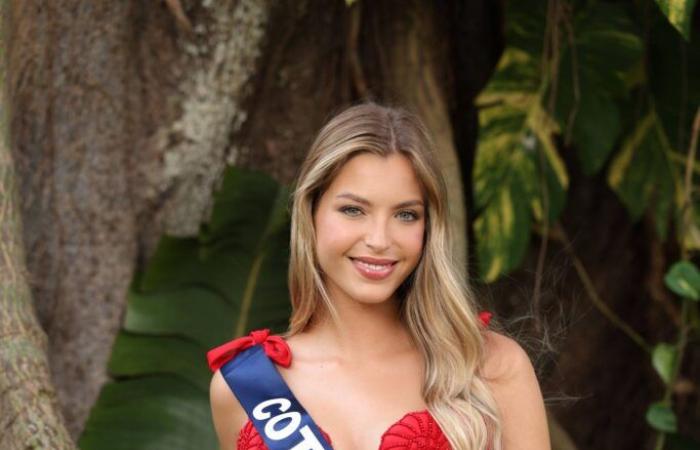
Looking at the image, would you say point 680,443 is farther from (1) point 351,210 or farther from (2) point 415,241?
(1) point 351,210

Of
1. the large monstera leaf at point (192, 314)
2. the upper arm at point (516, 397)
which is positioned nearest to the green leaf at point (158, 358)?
the large monstera leaf at point (192, 314)

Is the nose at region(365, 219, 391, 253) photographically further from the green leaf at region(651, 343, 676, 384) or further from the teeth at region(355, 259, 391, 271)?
the green leaf at region(651, 343, 676, 384)

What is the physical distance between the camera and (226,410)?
2988 millimetres

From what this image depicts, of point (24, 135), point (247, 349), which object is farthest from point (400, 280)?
point (24, 135)

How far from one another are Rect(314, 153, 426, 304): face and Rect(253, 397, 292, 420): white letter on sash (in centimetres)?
28

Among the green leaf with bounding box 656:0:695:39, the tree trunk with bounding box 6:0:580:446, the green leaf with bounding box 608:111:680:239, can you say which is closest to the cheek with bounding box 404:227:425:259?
the green leaf with bounding box 656:0:695:39

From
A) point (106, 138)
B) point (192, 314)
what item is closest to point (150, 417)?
point (192, 314)

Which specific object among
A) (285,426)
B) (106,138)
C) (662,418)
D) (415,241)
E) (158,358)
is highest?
(106,138)

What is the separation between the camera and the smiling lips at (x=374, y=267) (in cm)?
276

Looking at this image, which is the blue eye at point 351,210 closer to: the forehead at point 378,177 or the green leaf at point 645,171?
the forehead at point 378,177

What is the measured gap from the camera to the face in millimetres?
2754

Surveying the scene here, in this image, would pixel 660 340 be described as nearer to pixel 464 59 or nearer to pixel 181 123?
pixel 464 59

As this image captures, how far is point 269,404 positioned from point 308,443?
0.47 ft

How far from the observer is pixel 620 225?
15.9 ft
